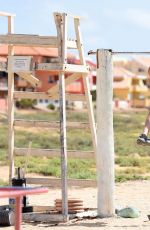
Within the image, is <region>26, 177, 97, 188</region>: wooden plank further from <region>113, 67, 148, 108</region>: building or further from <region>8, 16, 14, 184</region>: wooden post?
<region>113, 67, 148, 108</region>: building

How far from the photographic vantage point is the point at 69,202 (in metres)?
11.7

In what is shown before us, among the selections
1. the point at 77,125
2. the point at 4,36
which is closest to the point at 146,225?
the point at 77,125

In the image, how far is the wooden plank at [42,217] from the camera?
36.7ft

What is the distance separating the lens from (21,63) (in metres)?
11.7

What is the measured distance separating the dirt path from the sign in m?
2.07

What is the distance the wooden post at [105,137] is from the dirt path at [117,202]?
256mm

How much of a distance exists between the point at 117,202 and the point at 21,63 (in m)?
3.46

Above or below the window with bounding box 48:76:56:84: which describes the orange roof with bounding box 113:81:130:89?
above

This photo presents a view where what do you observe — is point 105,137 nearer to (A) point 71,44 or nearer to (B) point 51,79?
(A) point 71,44

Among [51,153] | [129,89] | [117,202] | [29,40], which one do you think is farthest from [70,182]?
[129,89]

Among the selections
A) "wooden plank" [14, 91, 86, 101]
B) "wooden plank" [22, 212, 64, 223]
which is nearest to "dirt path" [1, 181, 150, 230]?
"wooden plank" [22, 212, 64, 223]

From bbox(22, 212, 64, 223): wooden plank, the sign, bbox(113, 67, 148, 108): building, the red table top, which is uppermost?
bbox(113, 67, 148, 108): building

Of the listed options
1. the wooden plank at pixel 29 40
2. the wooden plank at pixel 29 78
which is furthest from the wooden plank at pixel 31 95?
the wooden plank at pixel 29 40

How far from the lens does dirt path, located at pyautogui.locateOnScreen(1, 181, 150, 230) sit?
10.7 meters
